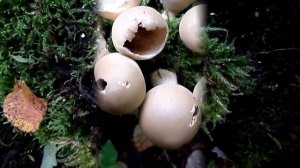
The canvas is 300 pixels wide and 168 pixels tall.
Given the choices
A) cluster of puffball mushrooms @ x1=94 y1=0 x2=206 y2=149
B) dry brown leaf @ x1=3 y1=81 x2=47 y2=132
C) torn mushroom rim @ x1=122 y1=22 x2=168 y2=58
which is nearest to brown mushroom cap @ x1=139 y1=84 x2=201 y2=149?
cluster of puffball mushrooms @ x1=94 y1=0 x2=206 y2=149

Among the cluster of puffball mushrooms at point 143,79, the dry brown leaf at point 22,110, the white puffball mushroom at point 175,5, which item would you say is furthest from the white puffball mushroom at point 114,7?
the dry brown leaf at point 22,110

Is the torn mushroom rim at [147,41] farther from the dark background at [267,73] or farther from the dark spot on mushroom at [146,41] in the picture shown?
the dark background at [267,73]

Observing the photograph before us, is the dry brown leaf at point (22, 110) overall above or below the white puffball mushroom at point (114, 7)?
below

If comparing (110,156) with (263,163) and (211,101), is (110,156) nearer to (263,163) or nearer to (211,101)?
(211,101)

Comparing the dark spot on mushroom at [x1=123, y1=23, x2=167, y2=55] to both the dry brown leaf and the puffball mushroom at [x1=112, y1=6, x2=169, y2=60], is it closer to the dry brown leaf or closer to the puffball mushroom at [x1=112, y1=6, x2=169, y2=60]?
the puffball mushroom at [x1=112, y1=6, x2=169, y2=60]

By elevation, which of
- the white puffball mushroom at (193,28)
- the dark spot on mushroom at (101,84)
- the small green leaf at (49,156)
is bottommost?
the small green leaf at (49,156)

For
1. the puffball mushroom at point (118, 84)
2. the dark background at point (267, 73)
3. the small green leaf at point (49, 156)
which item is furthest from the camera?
the small green leaf at point (49, 156)
